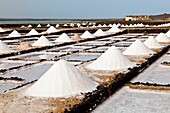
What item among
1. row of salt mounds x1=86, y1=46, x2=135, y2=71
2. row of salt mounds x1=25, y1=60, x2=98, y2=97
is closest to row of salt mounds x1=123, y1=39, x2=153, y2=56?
Result: row of salt mounds x1=86, y1=46, x2=135, y2=71

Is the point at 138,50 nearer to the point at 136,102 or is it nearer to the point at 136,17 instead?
the point at 136,102

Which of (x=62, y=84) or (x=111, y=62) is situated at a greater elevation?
(x=62, y=84)

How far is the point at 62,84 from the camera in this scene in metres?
4.11

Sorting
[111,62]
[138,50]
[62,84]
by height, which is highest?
[62,84]

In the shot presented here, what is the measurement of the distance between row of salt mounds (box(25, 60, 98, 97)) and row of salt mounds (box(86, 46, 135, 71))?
1.48 metres

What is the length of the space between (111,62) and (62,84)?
2045 millimetres

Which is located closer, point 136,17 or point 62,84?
point 62,84

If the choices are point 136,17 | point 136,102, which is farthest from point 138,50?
point 136,17

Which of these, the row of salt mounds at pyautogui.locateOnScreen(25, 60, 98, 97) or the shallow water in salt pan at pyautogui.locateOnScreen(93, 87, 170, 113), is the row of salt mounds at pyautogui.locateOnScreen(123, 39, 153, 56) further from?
the row of salt mounds at pyautogui.locateOnScreen(25, 60, 98, 97)

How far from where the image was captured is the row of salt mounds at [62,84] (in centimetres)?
400

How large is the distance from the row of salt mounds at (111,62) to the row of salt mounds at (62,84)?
1.48m

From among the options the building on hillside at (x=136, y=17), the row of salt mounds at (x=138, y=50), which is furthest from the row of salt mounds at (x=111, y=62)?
the building on hillside at (x=136, y=17)

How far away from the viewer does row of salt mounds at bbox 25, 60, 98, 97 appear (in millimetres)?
4000

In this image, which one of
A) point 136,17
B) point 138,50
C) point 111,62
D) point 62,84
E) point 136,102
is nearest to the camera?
point 136,102
